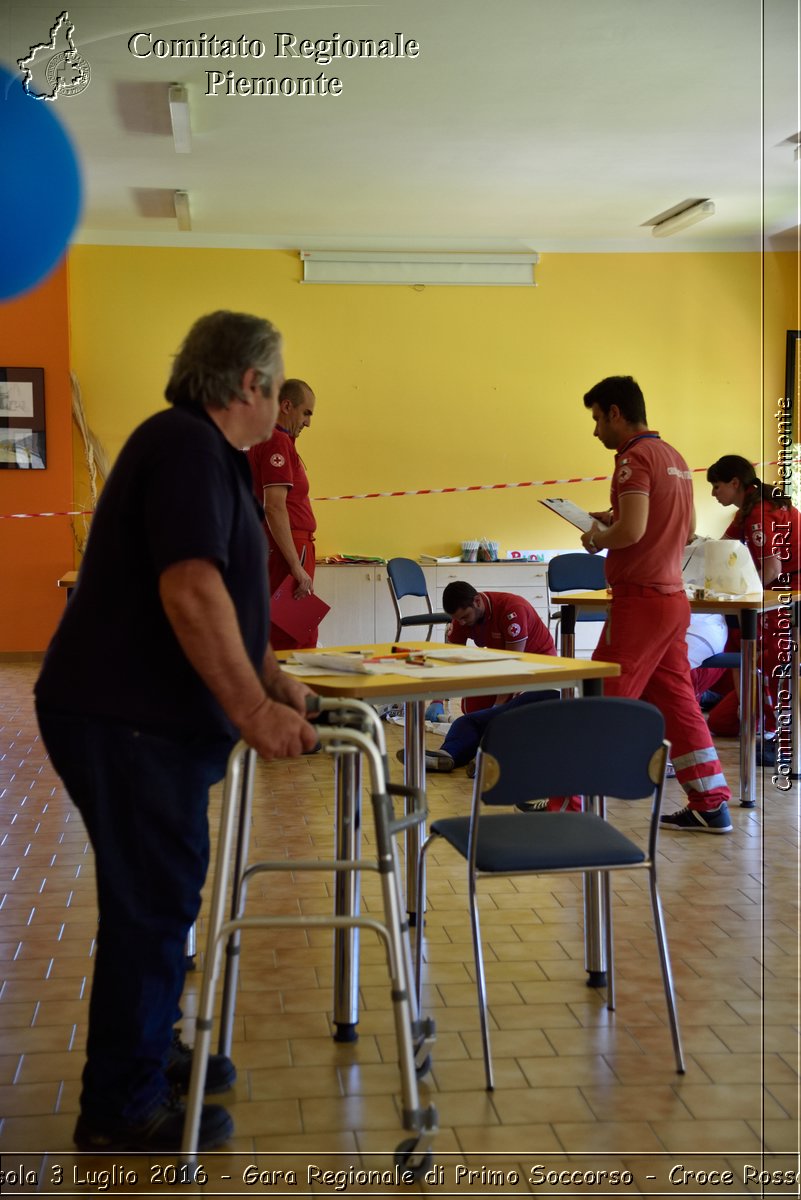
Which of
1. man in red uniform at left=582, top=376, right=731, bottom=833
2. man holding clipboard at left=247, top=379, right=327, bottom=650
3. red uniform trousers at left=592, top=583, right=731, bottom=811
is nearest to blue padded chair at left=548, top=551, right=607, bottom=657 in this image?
man holding clipboard at left=247, top=379, right=327, bottom=650

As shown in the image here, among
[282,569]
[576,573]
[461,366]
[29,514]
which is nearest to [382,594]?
[576,573]

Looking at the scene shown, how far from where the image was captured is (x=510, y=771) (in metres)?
2.27

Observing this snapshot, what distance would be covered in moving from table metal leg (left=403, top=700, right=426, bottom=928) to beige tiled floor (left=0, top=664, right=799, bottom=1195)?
0.59 feet

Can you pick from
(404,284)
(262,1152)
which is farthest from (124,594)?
(404,284)

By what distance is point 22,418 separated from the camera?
8891mm

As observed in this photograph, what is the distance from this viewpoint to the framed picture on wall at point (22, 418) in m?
8.86

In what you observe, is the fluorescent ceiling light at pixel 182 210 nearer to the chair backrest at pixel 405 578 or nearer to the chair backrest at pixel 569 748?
the chair backrest at pixel 405 578

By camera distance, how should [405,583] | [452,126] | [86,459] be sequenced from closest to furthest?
[452,126], [405,583], [86,459]

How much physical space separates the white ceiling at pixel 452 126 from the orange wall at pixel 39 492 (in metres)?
0.78

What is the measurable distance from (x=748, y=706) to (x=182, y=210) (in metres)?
5.44

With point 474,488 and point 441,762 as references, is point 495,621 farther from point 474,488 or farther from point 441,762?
point 474,488

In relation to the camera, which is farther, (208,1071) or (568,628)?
(568,628)

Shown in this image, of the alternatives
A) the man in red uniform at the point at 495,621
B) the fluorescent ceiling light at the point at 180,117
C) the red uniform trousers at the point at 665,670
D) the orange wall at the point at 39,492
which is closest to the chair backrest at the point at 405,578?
the man in red uniform at the point at 495,621

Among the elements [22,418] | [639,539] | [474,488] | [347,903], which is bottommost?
[347,903]
